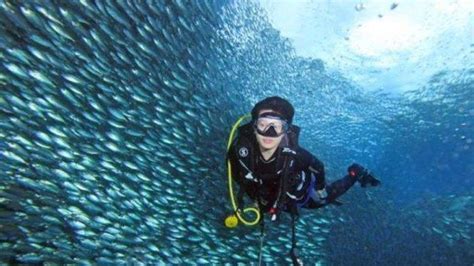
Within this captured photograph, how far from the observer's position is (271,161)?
5480mm

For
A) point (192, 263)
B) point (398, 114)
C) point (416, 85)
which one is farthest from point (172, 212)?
point (398, 114)

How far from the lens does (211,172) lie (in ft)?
35.4

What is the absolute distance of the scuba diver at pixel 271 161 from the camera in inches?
210

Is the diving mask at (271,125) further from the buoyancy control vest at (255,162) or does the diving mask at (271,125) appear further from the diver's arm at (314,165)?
the diver's arm at (314,165)

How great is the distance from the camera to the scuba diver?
210 inches

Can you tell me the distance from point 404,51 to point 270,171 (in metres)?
13.9

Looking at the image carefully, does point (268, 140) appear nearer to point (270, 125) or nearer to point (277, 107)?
point (270, 125)

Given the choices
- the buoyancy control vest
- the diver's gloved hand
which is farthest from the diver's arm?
the diver's gloved hand

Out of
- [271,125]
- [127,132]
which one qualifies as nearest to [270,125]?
[271,125]

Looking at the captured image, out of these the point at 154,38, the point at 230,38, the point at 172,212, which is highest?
the point at 230,38

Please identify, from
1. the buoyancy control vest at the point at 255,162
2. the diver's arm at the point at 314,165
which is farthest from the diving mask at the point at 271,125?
the diver's arm at the point at 314,165

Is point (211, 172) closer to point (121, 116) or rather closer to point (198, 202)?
point (198, 202)

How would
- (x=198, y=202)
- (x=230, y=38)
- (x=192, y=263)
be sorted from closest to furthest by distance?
1. (x=192, y=263)
2. (x=198, y=202)
3. (x=230, y=38)

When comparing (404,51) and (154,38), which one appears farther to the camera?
(404,51)
